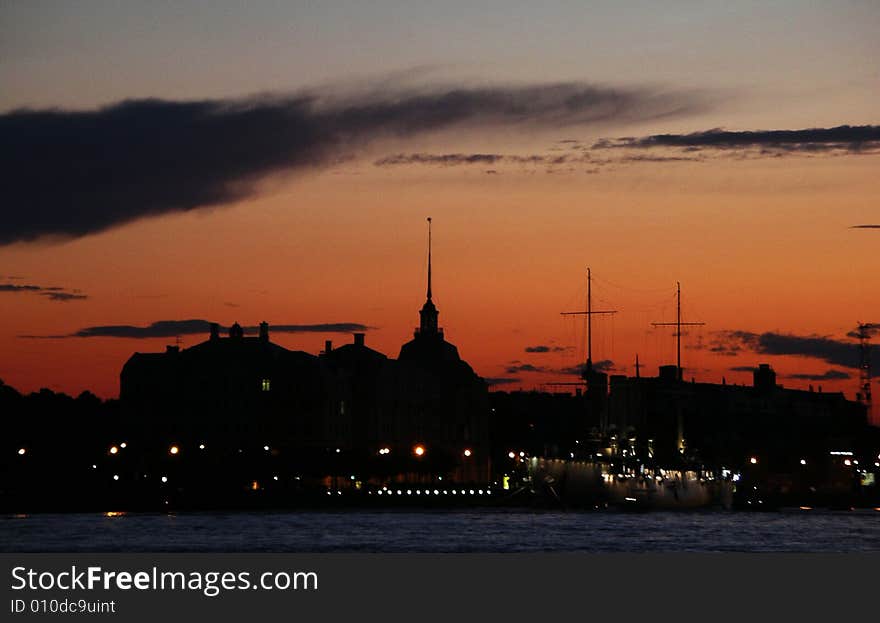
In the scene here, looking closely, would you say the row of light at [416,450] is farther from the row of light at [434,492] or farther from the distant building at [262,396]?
the row of light at [434,492]

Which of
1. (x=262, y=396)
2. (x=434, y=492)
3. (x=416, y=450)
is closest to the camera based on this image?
(x=262, y=396)

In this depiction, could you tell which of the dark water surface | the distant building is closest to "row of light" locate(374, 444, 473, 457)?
the distant building

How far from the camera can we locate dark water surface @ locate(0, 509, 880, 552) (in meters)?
82.6

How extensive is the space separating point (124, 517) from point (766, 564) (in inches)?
2694

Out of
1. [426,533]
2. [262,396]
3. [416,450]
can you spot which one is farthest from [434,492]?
[426,533]

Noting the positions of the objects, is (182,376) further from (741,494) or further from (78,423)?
(741,494)

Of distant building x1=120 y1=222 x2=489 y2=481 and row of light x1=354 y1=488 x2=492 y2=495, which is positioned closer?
distant building x1=120 y1=222 x2=489 y2=481

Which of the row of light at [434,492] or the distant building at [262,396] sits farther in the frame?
the row of light at [434,492]

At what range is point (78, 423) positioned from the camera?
152 meters

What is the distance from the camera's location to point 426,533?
96.3 metres

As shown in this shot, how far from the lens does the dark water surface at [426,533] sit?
271 feet

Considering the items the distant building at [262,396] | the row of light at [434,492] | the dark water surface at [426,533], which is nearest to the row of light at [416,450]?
the distant building at [262,396]

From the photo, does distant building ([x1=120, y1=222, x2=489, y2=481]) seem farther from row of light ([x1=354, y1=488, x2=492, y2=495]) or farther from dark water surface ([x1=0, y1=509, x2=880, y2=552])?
dark water surface ([x1=0, y1=509, x2=880, y2=552])

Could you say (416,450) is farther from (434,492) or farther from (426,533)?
(426,533)
